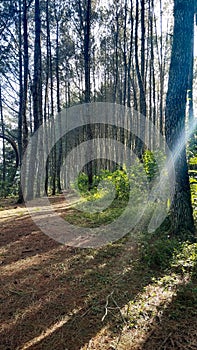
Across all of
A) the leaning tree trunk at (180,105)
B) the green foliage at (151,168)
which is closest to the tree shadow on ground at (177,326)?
the leaning tree trunk at (180,105)

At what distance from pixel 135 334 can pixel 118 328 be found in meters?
0.13

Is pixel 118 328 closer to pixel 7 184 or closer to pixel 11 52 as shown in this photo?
pixel 7 184

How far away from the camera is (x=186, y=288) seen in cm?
231

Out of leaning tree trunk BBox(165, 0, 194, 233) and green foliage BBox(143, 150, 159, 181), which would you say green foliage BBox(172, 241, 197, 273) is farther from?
Result: green foliage BBox(143, 150, 159, 181)

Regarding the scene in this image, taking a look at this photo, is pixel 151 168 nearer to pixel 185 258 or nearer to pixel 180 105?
pixel 180 105

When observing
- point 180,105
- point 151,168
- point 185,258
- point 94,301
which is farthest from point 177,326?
point 151,168

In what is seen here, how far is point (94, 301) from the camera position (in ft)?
7.04

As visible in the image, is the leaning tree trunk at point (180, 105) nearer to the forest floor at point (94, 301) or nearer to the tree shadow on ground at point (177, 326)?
the forest floor at point (94, 301)

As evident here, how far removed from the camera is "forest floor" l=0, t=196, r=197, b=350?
1679 millimetres

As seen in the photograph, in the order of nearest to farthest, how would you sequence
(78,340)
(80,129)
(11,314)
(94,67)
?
1. (78,340)
2. (11,314)
3. (94,67)
4. (80,129)

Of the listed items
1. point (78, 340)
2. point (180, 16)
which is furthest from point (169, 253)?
point (180, 16)

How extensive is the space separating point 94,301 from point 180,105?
3.21m

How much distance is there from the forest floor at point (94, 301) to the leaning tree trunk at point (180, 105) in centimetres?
101

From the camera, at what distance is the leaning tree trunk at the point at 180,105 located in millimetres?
3879
